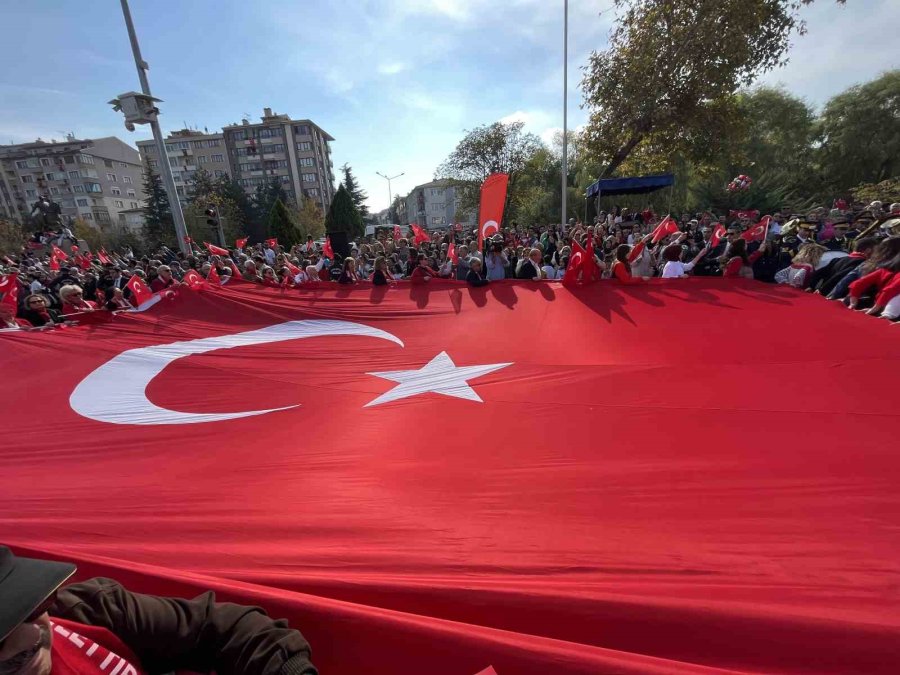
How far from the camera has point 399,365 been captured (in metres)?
4.45

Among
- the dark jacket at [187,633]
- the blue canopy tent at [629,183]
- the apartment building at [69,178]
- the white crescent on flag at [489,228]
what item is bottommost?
the dark jacket at [187,633]

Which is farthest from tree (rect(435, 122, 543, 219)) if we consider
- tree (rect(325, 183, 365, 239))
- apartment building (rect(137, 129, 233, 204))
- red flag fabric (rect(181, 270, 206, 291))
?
apartment building (rect(137, 129, 233, 204))

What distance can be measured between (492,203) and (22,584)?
9.17 metres

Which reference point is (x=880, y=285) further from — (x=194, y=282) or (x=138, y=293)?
(x=138, y=293)

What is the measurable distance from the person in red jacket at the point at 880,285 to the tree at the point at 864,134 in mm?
38602

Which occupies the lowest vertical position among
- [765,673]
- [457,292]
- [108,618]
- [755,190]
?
[765,673]

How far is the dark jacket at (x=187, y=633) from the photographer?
1295mm

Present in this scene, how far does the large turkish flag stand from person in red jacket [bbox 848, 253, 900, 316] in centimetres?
30

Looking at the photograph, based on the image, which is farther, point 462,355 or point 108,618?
point 462,355

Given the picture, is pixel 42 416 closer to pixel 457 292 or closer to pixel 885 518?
pixel 457 292

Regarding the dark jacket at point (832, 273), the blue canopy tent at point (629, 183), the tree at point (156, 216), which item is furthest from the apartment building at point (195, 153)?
the dark jacket at point (832, 273)

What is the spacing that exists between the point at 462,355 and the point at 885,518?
131 inches

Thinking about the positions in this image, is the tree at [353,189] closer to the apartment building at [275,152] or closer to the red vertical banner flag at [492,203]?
the apartment building at [275,152]

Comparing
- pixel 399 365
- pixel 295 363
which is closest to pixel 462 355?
pixel 399 365
